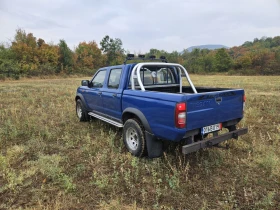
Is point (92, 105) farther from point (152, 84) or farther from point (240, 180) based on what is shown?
point (240, 180)

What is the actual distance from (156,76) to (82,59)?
151 ft

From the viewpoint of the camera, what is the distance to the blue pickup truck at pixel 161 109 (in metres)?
3.06

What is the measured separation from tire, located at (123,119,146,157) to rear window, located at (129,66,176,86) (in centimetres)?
105

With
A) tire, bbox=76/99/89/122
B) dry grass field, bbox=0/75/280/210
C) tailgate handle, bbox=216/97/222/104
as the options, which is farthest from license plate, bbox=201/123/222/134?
tire, bbox=76/99/89/122

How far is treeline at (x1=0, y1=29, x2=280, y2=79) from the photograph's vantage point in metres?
33.9

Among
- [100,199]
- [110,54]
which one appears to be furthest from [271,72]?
[100,199]

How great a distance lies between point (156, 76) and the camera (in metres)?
4.80

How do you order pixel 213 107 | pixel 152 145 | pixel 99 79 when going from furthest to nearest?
pixel 99 79, pixel 152 145, pixel 213 107

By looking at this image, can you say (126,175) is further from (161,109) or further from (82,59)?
(82,59)

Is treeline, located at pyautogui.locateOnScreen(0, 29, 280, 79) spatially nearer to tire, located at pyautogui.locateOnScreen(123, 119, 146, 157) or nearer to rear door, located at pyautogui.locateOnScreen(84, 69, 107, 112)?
rear door, located at pyautogui.locateOnScreen(84, 69, 107, 112)

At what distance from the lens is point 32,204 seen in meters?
2.71

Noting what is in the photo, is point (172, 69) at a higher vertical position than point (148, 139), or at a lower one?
higher

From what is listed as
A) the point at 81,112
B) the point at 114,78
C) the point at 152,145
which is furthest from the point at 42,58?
the point at 152,145

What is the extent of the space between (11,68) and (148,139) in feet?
106
